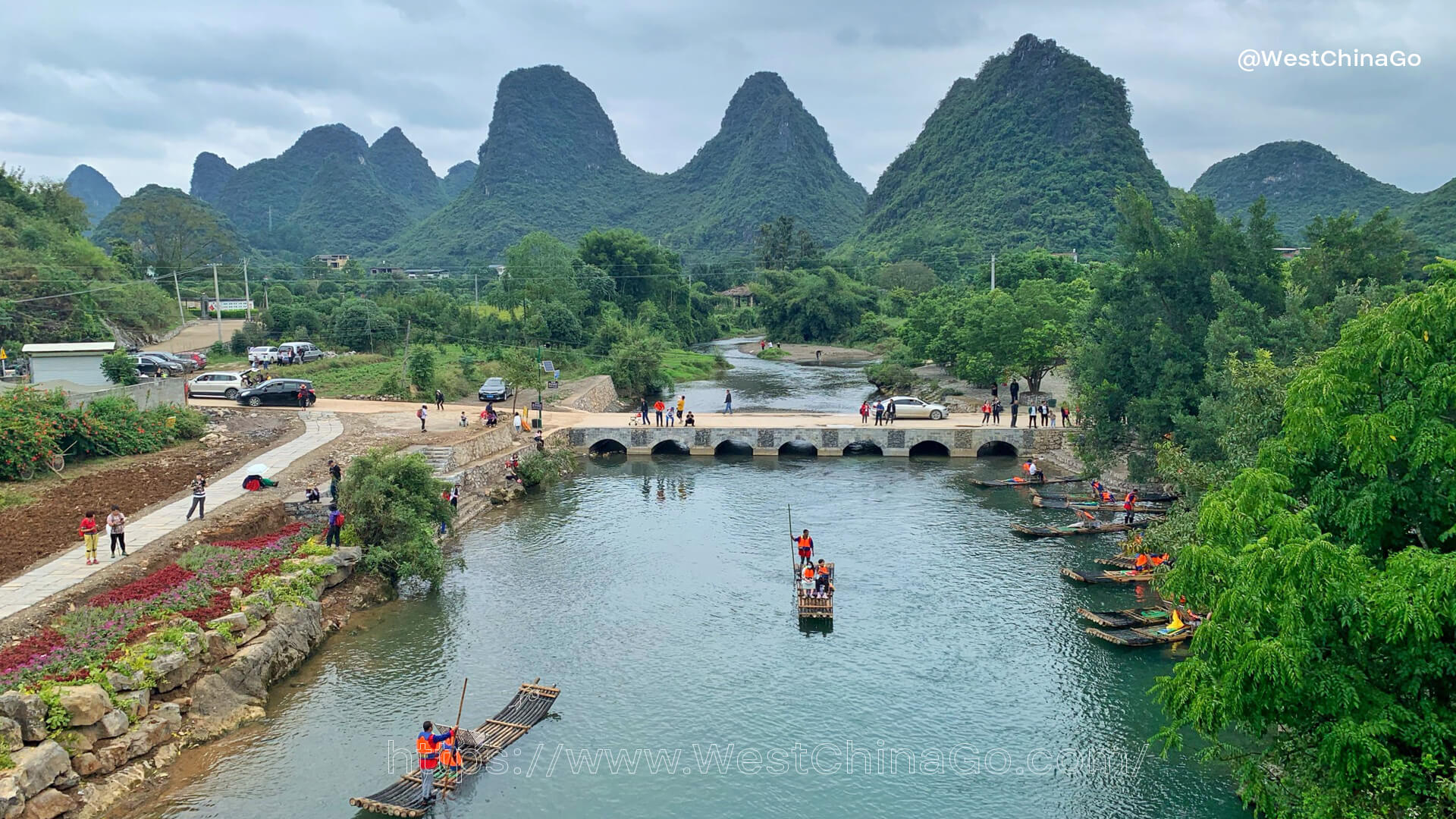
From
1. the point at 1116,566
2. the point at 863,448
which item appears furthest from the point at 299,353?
the point at 1116,566

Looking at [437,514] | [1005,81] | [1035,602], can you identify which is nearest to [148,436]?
[437,514]

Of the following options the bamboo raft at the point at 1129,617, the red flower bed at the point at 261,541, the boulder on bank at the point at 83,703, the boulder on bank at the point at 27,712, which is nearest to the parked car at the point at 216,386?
the red flower bed at the point at 261,541

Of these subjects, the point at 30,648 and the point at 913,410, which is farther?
the point at 913,410

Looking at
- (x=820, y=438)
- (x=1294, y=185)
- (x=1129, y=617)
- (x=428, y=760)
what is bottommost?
(x=1129, y=617)

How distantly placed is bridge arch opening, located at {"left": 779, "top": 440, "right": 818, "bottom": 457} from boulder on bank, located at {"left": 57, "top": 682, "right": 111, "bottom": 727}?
3673cm

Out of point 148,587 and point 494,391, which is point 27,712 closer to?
point 148,587

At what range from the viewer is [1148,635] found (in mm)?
26500

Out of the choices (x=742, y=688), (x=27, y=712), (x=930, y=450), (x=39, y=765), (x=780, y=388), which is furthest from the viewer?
(x=780, y=388)

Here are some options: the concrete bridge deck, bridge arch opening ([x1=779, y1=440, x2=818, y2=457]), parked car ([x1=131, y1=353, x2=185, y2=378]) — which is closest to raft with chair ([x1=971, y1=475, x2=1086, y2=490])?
the concrete bridge deck

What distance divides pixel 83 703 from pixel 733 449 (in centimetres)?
3729

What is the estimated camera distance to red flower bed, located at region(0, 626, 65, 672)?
66.0ft

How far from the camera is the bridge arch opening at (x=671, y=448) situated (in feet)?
175

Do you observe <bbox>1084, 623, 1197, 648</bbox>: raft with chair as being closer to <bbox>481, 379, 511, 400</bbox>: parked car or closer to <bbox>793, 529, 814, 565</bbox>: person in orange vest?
<bbox>793, 529, 814, 565</bbox>: person in orange vest

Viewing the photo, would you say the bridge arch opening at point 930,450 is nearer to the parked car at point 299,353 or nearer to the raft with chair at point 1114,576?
the raft with chair at point 1114,576
